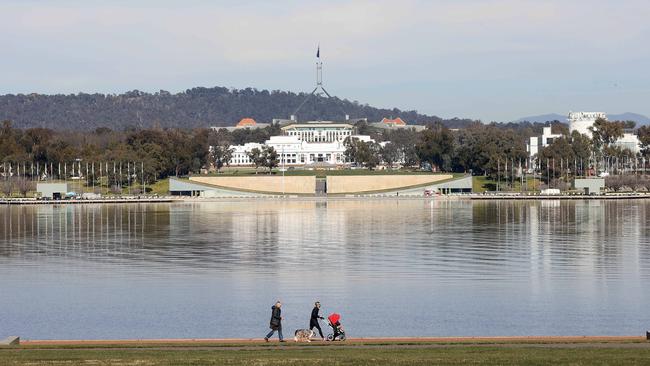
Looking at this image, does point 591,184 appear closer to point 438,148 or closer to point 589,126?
point 438,148

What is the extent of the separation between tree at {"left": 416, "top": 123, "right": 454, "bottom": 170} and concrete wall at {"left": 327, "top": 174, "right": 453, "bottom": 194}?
10.5 meters

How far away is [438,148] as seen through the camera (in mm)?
157500

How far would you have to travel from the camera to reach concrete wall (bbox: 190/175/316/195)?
5674 inches

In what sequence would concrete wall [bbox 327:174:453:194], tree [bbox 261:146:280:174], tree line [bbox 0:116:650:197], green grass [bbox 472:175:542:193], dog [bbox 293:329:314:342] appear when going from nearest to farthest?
dog [bbox 293:329:314:342], green grass [bbox 472:175:542:193], tree line [bbox 0:116:650:197], concrete wall [bbox 327:174:453:194], tree [bbox 261:146:280:174]

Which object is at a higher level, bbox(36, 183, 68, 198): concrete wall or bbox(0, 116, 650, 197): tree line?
bbox(0, 116, 650, 197): tree line

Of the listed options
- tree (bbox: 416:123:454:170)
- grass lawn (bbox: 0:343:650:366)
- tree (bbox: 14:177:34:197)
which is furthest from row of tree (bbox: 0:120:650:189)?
grass lawn (bbox: 0:343:650:366)

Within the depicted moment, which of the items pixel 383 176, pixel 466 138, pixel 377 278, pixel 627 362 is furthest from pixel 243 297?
pixel 466 138

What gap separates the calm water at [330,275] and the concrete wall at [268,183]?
54246mm

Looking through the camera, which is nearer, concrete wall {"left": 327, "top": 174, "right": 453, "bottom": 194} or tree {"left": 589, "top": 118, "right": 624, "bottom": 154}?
concrete wall {"left": 327, "top": 174, "right": 453, "bottom": 194}

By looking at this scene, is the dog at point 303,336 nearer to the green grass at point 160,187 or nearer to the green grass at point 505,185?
the green grass at point 505,185

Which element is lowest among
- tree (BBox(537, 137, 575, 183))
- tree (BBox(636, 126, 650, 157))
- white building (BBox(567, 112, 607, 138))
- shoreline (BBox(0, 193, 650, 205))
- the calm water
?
the calm water

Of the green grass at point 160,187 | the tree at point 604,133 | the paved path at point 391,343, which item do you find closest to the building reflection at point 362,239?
the paved path at point 391,343

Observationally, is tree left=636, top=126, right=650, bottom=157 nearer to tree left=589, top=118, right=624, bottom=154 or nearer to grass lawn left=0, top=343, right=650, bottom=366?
tree left=589, top=118, right=624, bottom=154

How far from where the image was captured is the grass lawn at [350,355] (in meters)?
23.6
